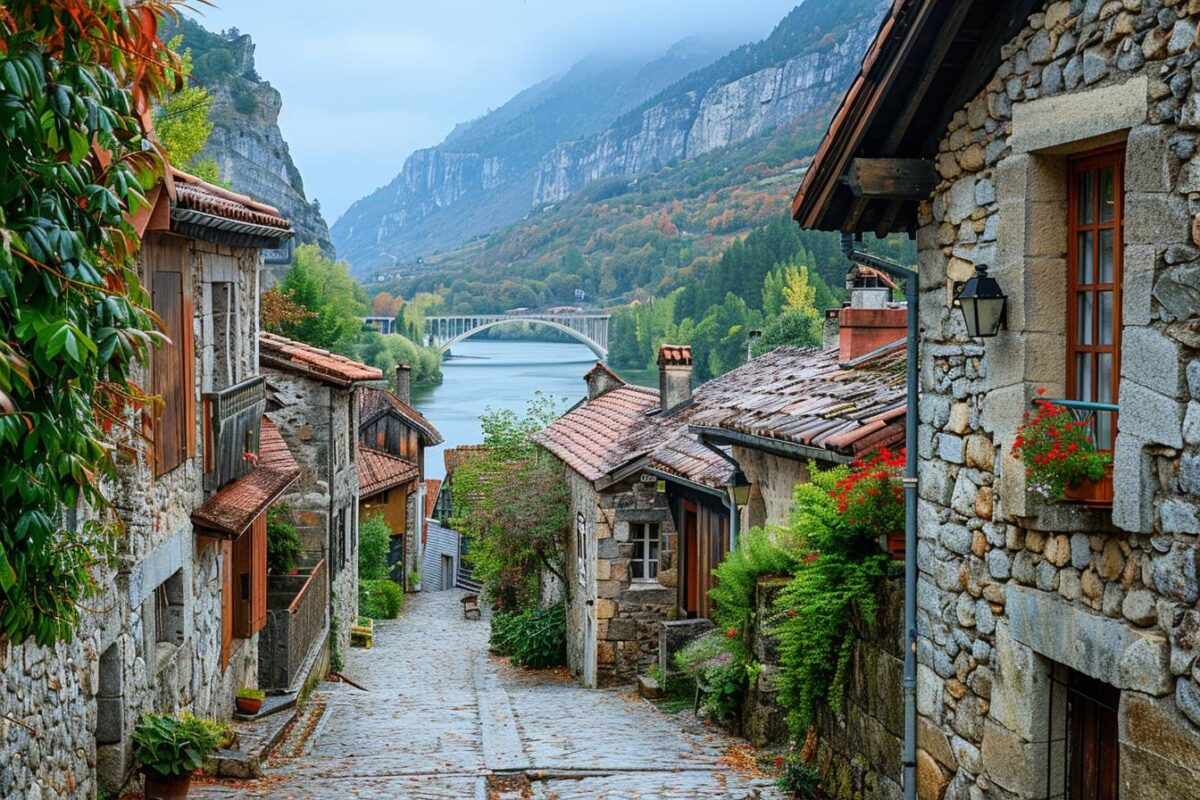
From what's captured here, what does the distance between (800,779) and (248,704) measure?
572 cm

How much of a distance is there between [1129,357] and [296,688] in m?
10.6

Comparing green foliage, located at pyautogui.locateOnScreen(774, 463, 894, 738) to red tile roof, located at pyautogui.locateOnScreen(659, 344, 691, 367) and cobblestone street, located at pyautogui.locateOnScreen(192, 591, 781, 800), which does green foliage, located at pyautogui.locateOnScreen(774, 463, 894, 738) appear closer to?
cobblestone street, located at pyautogui.locateOnScreen(192, 591, 781, 800)

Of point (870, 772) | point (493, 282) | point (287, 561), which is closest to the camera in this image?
point (870, 772)

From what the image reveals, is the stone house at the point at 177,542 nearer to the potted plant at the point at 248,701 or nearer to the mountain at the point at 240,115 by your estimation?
the potted plant at the point at 248,701

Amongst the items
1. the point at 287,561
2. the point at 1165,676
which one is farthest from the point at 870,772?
the point at 287,561

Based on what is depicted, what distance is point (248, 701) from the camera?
1155cm

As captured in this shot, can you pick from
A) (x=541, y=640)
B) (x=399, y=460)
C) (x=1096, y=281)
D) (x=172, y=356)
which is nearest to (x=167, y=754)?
(x=172, y=356)

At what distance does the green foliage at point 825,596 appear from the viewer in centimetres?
687

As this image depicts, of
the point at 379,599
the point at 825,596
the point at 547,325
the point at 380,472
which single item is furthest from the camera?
the point at 547,325

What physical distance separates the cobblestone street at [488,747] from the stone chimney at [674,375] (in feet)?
12.9

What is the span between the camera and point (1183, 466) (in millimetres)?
4207

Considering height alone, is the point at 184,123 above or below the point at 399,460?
above

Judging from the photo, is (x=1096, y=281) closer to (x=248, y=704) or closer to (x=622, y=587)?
(x=248, y=704)

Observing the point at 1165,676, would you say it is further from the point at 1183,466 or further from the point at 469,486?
the point at 469,486
